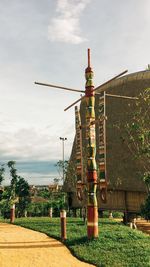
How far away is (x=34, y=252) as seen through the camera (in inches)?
535

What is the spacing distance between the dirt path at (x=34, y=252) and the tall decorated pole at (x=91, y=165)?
1.72 meters

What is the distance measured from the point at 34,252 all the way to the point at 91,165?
491 centimetres

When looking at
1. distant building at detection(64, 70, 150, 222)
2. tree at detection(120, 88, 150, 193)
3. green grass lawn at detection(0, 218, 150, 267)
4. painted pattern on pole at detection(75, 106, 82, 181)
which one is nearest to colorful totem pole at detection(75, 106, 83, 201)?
painted pattern on pole at detection(75, 106, 82, 181)

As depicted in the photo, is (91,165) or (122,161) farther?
(122,161)

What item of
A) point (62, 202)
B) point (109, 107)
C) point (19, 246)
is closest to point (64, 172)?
point (109, 107)

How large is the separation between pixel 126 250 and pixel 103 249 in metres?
0.96

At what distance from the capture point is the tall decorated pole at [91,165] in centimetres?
1574

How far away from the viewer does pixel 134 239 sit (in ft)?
52.9

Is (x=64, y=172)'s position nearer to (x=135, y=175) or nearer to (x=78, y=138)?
(x=135, y=175)

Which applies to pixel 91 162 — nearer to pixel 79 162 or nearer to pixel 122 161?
pixel 79 162

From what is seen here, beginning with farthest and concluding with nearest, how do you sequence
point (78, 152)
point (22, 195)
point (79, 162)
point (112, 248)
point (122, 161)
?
1. point (22, 195)
2. point (122, 161)
3. point (78, 152)
4. point (79, 162)
5. point (112, 248)

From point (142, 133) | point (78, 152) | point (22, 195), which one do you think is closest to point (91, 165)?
point (78, 152)

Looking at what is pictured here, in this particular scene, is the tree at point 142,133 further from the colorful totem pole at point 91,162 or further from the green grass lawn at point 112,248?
the green grass lawn at point 112,248

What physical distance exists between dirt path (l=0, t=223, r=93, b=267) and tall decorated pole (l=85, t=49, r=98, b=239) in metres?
1.72
